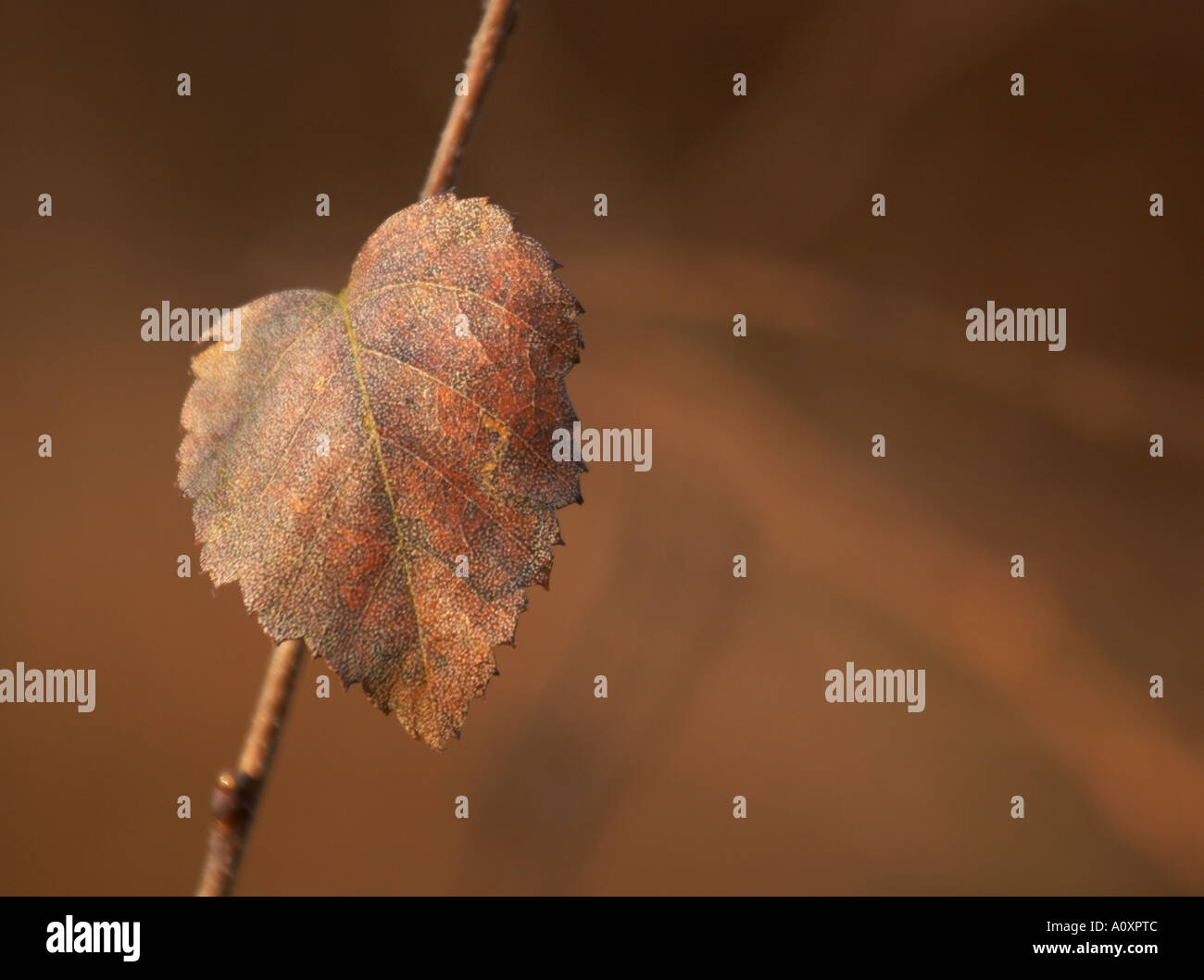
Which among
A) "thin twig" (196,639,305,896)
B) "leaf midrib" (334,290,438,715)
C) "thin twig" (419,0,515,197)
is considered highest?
"thin twig" (419,0,515,197)

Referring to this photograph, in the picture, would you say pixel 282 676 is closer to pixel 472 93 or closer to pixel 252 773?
pixel 252 773

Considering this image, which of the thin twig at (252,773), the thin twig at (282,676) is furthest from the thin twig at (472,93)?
the thin twig at (252,773)

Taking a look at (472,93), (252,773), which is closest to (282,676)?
(252,773)

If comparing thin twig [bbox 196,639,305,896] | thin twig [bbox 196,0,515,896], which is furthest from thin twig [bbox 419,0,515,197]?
thin twig [bbox 196,639,305,896]

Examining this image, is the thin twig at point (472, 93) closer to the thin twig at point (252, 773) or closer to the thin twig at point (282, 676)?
the thin twig at point (282, 676)

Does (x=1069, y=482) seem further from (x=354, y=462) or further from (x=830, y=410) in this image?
(x=354, y=462)

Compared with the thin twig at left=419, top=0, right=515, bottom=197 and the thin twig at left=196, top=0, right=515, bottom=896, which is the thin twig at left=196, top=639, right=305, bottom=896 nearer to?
the thin twig at left=196, top=0, right=515, bottom=896

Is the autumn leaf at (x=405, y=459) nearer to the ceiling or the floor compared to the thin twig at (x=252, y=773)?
nearer to the ceiling

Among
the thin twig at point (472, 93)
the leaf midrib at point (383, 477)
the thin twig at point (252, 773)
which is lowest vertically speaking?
the thin twig at point (252, 773)

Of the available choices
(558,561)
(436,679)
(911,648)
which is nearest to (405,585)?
(436,679)
